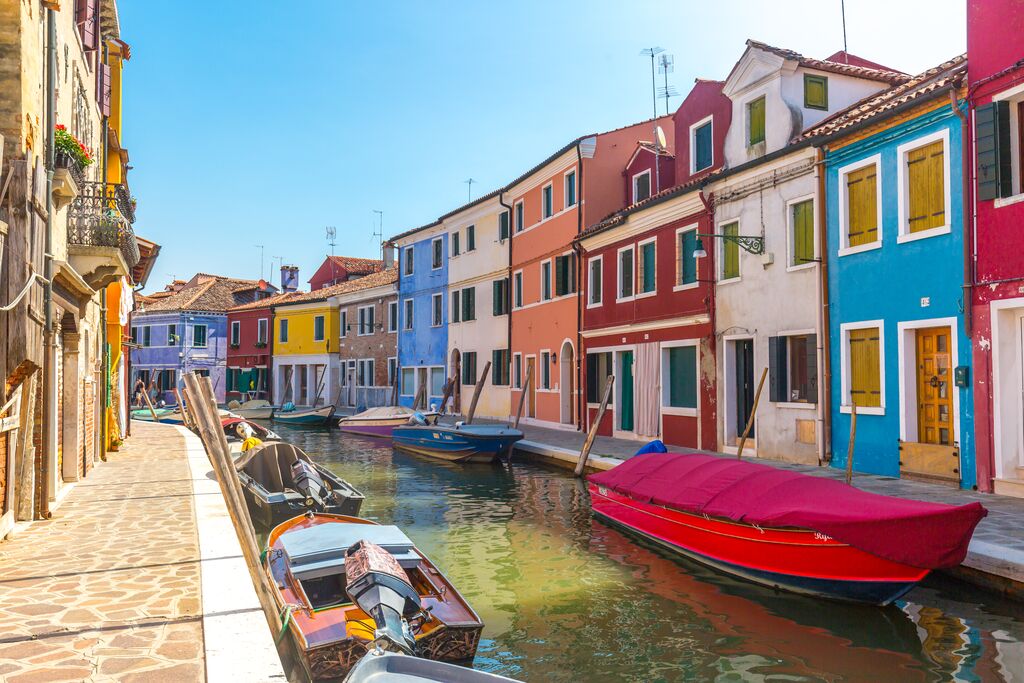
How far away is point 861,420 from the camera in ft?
43.8

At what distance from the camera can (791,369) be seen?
15.3 m

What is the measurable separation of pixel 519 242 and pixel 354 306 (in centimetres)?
1583

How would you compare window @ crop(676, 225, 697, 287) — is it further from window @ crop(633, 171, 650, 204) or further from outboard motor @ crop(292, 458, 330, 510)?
outboard motor @ crop(292, 458, 330, 510)

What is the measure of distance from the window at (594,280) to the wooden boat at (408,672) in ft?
62.4

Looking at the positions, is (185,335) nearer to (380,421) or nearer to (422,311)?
(422,311)

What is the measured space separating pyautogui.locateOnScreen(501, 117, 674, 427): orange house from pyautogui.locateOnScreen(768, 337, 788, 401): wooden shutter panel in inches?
335

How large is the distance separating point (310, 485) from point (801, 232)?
996 centimetres

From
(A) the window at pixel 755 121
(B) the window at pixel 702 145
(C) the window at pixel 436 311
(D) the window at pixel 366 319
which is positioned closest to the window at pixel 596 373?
(B) the window at pixel 702 145

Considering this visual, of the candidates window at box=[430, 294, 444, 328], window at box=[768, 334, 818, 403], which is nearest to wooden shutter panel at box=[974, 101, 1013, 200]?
window at box=[768, 334, 818, 403]

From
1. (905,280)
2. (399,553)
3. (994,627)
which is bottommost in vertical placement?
(994,627)

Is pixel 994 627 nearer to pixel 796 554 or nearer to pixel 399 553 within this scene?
pixel 796 554

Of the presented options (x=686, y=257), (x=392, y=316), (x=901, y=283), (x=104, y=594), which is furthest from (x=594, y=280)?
(x=104, y=594)

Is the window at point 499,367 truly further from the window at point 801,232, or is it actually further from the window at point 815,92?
the window at point 815,92

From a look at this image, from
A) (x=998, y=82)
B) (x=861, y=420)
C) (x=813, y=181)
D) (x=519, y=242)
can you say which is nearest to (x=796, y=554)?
(x=861, y=420)
